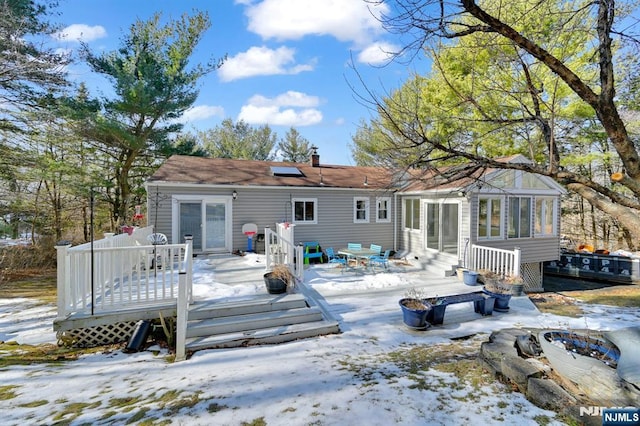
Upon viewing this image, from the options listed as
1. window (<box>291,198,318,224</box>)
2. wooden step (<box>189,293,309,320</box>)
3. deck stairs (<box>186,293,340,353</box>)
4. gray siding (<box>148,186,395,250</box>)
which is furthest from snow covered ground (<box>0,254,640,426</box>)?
window (<box>291,198,318,224</box>)

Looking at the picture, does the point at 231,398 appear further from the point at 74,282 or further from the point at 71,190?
the point at 71,190

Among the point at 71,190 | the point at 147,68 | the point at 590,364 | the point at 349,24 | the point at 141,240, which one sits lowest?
the point at 590,364

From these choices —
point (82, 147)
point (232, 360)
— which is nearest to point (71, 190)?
point (82, 147)

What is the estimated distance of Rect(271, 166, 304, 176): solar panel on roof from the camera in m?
11.9

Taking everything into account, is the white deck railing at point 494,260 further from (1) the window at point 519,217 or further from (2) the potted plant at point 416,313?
(2) the potted plant at point 416,313

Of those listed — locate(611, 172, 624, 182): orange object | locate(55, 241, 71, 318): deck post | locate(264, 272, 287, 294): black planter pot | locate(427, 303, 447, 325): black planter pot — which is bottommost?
locate(427, 303, 447, 325): black planter pot

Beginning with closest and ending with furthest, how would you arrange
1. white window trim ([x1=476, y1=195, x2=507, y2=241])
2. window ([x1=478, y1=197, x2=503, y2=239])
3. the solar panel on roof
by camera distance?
1. white window trim ([x1=476, y1=195, x2=507, y2=241])
2. window ([x1=478, y1=197, x2=503, y2=239])
3. the solar panel on roof

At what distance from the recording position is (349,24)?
459 cm

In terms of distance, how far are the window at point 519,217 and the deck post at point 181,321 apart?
10153 millimetres

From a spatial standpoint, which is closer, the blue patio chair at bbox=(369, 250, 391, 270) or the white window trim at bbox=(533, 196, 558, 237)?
the blue patio chair at bbox=(369, 250, 391, 270)

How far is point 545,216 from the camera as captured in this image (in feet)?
35.2

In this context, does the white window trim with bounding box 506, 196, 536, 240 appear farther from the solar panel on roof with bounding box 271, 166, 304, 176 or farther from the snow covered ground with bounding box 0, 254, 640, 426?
the solar panel on roof with bounding box 271, 166, 304, 176

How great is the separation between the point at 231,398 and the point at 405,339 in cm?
294

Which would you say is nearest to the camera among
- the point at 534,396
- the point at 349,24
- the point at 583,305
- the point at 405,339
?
the point at 534,396
